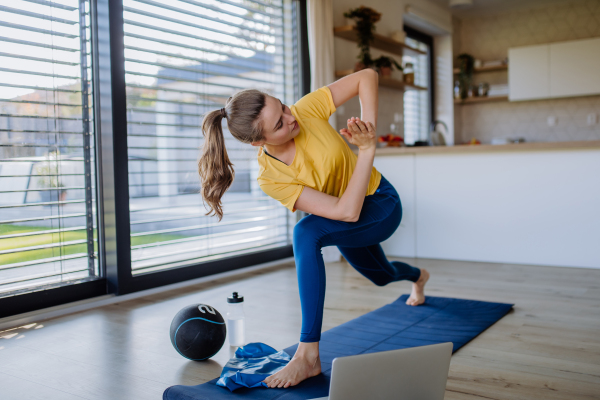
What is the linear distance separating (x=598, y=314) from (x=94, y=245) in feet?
8.44

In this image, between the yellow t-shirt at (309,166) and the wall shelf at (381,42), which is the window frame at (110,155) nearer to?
the yellow t-shirt at (309,166)

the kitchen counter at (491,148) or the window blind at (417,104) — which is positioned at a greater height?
the window blind at (417,104)

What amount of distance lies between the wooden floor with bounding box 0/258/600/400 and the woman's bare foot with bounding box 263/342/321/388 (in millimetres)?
264

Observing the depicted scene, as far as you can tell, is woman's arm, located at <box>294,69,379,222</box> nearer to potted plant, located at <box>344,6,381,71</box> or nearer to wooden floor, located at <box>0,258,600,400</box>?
wooden floor, located at <box>0,258,600,400</box>

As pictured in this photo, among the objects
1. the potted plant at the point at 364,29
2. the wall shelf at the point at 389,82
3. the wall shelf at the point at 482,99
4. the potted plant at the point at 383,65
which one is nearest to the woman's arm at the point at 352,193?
the wall shelf at the point at 389,82

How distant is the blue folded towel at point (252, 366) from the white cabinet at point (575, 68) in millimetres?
5213

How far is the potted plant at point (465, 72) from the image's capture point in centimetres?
648

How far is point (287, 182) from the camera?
1.86 metres

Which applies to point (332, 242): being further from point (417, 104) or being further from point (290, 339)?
point (417, 104)

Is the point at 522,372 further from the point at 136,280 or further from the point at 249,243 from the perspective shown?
the point at 249,243

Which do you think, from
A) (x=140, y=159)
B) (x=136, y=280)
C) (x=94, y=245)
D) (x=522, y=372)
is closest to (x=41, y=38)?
(x=140, y=159)

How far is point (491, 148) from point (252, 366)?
2624mm

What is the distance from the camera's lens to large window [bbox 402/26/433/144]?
6.11m

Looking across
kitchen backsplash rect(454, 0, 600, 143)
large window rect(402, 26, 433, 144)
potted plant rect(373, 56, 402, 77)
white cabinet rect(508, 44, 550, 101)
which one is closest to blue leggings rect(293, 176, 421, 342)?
potted plant rect(373, 56, 402, 77)
